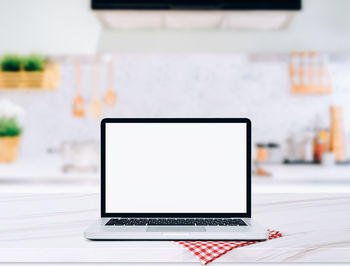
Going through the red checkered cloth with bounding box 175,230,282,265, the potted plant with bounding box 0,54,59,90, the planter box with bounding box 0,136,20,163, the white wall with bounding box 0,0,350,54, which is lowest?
the red checkered cloth with bounding box 175,230,282,265

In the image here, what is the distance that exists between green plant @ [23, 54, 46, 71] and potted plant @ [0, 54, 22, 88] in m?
0.04

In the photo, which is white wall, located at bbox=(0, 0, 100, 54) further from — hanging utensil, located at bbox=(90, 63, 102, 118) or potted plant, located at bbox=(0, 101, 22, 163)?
potted plant, located at bbox=(0, 101, 22, 163)

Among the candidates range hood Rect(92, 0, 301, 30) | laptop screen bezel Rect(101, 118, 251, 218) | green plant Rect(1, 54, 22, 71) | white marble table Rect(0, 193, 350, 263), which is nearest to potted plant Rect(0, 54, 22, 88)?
green plant Rect(1, 54, 22, 71)

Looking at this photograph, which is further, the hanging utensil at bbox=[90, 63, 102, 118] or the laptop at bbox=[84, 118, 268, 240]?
the hanging utensil at bbox=[90, 63, 102, 118]

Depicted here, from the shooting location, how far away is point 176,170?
99 centimetres

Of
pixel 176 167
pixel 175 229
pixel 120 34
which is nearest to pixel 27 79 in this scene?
pixel 120 34

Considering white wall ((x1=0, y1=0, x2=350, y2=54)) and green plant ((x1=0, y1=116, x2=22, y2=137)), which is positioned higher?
white wall ((x1=0, y1=0, x2=350, y2=54))

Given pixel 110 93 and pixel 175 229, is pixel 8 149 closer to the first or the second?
pixel 110 93

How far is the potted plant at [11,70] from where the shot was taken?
2.73m

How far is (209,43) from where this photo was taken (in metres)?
2.74

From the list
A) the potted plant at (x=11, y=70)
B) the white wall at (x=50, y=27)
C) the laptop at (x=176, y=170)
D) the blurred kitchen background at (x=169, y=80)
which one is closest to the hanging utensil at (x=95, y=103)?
the blurred kitchen background at (x=169, y=80)

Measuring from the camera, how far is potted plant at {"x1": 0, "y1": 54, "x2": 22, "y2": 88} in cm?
273

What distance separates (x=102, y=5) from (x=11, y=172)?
115 centimetres

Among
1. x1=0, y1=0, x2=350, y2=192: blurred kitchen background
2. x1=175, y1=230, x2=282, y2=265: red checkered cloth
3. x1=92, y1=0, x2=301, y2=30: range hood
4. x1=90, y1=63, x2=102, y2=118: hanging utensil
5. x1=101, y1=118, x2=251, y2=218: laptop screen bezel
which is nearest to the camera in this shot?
x1=175, y1=230, x2=282, y2=265: red checkered cloth
